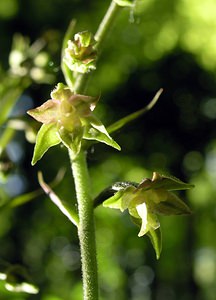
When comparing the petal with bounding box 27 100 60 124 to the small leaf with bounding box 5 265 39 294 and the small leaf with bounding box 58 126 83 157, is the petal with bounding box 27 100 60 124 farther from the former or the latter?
the small leaf with bounding box 5 265 39 294

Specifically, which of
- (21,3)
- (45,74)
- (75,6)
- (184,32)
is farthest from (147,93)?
(45,74)

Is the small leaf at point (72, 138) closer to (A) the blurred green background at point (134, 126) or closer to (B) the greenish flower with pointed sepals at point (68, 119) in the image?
(B) the greenish flower with pointed sepals at point (68, 119)

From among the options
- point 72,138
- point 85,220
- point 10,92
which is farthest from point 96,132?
point 10,92

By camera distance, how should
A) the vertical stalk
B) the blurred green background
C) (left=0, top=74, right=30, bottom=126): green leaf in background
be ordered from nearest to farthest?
1. the vertical stalk
2. (left=0, top=74, right=30, bottom=126): green leaf in background
3. the blurred green background

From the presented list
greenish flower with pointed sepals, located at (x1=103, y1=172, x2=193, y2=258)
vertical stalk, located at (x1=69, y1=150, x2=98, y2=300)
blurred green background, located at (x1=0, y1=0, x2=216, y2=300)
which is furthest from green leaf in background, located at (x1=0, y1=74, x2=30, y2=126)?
blurred green background, located at (x1=0, y1=0, x2=216, y2=300)

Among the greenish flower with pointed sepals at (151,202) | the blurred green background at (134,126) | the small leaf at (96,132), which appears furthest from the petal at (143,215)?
the blurred green background at (134,126)

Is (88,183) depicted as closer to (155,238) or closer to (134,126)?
(155,238)
